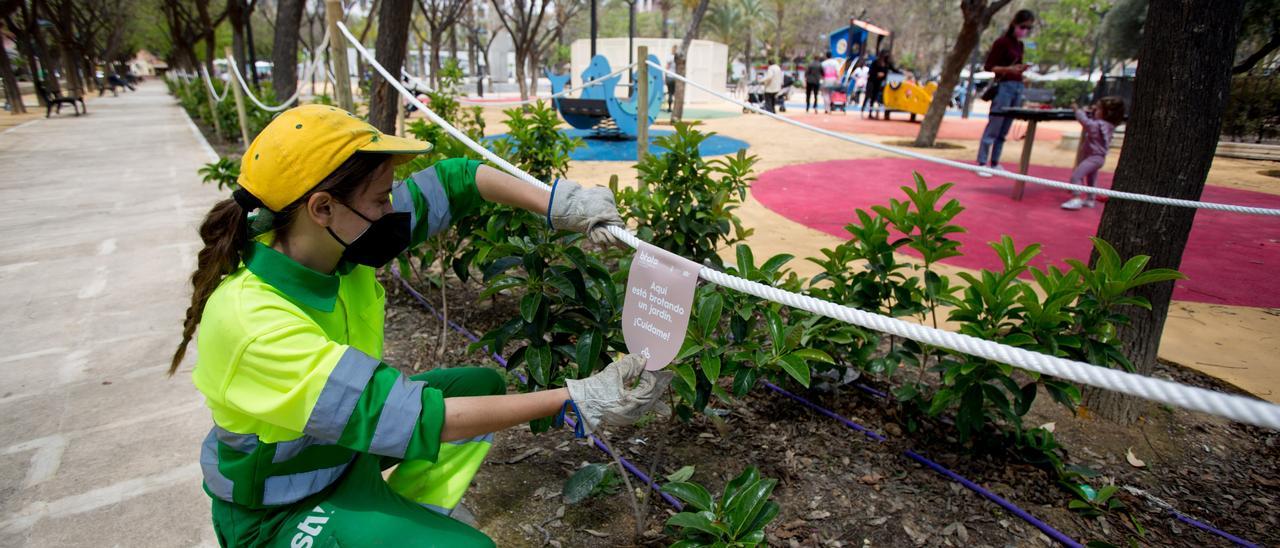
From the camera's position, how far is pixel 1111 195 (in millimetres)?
2447

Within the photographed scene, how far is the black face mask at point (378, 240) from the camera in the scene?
4.85ft

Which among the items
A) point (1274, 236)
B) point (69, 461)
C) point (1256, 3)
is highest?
point (1256, 3)

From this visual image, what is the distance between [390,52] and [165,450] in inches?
169

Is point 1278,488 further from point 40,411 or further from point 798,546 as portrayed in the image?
point 40,411

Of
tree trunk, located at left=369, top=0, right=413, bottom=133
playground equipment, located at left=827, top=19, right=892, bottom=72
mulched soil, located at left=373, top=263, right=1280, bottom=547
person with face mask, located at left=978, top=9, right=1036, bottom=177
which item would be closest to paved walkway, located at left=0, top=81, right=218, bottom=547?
mulched soil, located at left=373, top=263, right=1280, bottom=547

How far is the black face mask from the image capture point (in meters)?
1.48

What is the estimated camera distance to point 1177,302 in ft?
13.0

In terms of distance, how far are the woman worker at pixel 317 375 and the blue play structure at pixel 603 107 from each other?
10.1 m

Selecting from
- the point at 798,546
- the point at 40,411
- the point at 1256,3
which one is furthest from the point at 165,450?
the point at 1256,3

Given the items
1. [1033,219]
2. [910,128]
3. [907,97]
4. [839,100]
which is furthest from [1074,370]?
[839,100]

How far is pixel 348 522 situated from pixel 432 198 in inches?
35.3

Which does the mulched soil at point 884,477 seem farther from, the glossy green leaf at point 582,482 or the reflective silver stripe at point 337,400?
the reflective silver stripe at point 337,400

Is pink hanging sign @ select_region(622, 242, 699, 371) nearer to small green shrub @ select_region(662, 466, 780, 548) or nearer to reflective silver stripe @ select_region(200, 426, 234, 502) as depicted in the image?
small green shrub @ select_region(662, 466, 780, 548)

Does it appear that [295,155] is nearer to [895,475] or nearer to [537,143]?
[895,475]
